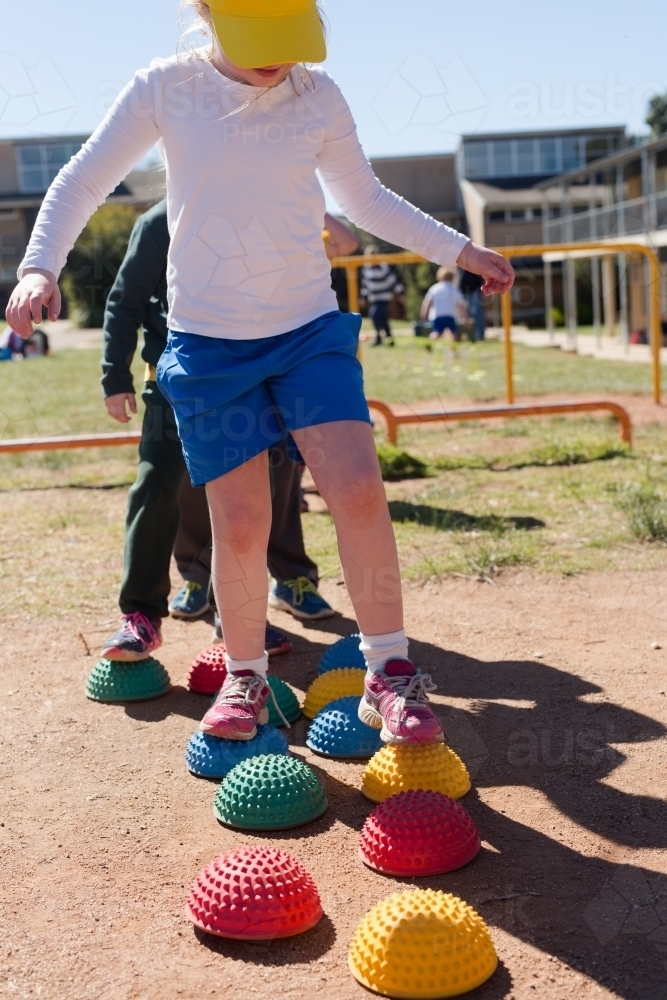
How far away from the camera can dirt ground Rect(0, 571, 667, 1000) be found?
6.17 ft

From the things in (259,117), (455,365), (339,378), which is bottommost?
(455,365)

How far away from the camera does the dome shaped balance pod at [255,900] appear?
77.8 inches

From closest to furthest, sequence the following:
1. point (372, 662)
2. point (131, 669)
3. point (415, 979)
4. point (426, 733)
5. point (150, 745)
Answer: point (415, 979) < point (426, 733) < point (372, 662) < point (150, 745) < point (131, 669)

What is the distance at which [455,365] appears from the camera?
17688mm

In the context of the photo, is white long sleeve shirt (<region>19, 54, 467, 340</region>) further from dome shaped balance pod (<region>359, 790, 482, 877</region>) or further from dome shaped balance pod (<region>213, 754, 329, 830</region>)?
dome shaped balance pod (<region>359, 790, 482, 877</region>)

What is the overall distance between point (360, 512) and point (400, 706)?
46cm

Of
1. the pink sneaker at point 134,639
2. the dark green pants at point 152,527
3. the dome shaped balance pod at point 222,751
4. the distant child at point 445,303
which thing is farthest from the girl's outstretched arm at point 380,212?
the distant child at point 445,303

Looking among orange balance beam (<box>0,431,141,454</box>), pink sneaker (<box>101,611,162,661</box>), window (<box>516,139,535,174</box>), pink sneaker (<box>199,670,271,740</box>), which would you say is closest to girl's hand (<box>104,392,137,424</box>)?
pink sneaker (<box>101,611,162,661</box>)

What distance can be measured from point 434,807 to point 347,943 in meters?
0.39

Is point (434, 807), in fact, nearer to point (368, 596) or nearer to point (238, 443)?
point (368, 596)

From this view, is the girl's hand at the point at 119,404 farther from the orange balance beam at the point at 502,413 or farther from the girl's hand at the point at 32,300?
the orange balance beam at the point at 502,413

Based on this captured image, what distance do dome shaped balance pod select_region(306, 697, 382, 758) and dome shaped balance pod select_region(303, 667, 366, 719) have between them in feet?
0.57

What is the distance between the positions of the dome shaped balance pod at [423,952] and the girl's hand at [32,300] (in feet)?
4.67

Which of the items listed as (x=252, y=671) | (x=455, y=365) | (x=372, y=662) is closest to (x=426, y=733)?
(x=372, y=662)
